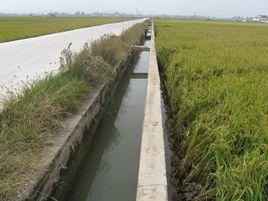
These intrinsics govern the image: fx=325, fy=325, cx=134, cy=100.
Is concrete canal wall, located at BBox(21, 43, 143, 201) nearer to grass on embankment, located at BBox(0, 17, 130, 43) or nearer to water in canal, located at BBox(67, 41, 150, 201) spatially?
water in canal, located at BBox(67, 41, 150, 201)

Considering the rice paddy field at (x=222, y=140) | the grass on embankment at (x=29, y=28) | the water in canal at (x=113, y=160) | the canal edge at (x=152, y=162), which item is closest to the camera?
the rice paddy field at (x=222, y=140)

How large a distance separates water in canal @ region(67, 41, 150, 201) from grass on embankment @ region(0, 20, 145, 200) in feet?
2.61

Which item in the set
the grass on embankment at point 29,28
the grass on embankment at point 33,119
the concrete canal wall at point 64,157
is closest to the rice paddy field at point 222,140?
the concrete canal wall at point 64,157

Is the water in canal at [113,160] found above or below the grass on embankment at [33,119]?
below

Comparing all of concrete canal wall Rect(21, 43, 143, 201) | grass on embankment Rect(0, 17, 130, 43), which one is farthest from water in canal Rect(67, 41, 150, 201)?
grass on embankment Rect(0, 17, 130, 43)

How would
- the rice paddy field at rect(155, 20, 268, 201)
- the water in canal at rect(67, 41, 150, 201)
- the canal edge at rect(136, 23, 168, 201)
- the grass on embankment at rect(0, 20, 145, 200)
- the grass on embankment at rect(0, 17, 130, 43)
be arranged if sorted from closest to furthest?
the rice paddy field at rect(155, 20, 268, 201), the grass on embankment at rect(0, 20, 145, 200), the canal edge at rect(136, 23, 168, 201), the water in canal at rect(67, 41, 150, 201), the grass on embankment at rect(0, 17, 130, 43)

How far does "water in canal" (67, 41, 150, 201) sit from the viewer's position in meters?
3.76

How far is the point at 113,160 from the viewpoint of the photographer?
4.59 metres

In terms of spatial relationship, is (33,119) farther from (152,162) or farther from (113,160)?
(113,160)

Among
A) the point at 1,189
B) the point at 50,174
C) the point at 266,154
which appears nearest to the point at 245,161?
the point at 266,154

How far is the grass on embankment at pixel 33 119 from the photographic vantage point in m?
2.53

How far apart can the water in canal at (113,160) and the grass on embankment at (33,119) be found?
31.3 inches

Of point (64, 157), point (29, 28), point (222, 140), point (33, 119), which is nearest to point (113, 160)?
point (64, 157)

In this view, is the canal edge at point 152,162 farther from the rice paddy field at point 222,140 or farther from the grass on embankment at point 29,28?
the grass on embankment at point 29,28
